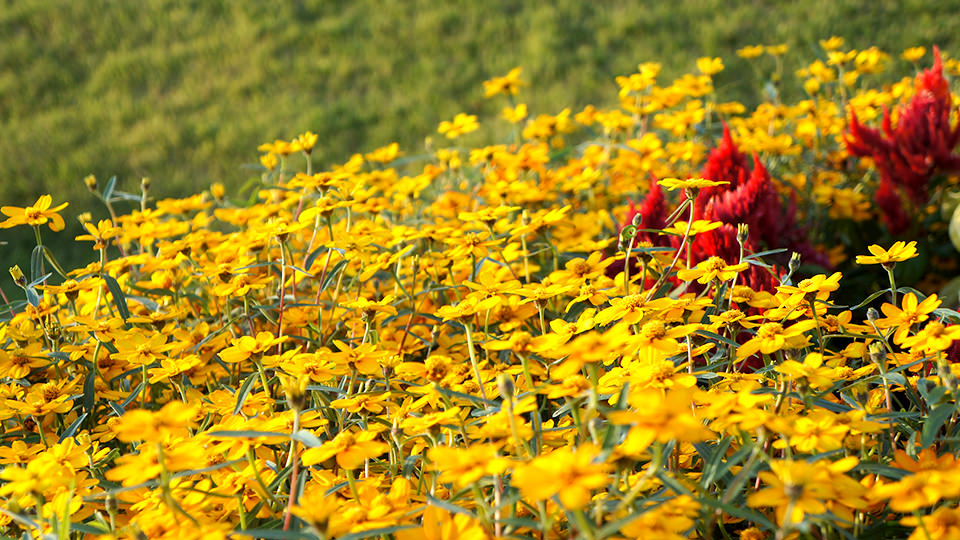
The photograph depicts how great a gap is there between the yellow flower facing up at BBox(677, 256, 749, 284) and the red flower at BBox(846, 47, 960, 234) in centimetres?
109

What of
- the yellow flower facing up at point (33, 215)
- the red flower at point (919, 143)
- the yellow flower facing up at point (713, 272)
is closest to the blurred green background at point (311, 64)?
the red flower at point (919, 143)

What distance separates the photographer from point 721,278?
1.22 metres

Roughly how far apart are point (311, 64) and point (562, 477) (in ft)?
17.0

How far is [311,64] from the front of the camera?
18.0ft

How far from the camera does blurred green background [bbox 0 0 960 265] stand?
4758mm

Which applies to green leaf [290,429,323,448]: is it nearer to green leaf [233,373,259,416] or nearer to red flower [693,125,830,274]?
green leaf [233,373,259,416]

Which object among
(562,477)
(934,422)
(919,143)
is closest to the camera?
(562,477)

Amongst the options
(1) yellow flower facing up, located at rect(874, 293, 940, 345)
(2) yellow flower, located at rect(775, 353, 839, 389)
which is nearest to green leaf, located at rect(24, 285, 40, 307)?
(2) yellow flower, located at rect(775, 353, 839, 389)

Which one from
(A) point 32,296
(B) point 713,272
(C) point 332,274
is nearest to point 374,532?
(B) point 713,272

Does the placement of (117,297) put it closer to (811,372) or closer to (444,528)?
(444,528)

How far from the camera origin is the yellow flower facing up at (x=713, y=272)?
3.97 ft

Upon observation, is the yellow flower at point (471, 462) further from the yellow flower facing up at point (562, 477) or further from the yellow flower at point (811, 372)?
the yellow flower at point (811, 372)

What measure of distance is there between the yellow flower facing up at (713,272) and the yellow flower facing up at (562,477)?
0.57 metres

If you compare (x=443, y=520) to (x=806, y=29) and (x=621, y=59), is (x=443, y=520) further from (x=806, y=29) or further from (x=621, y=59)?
(x=806, y=29)
